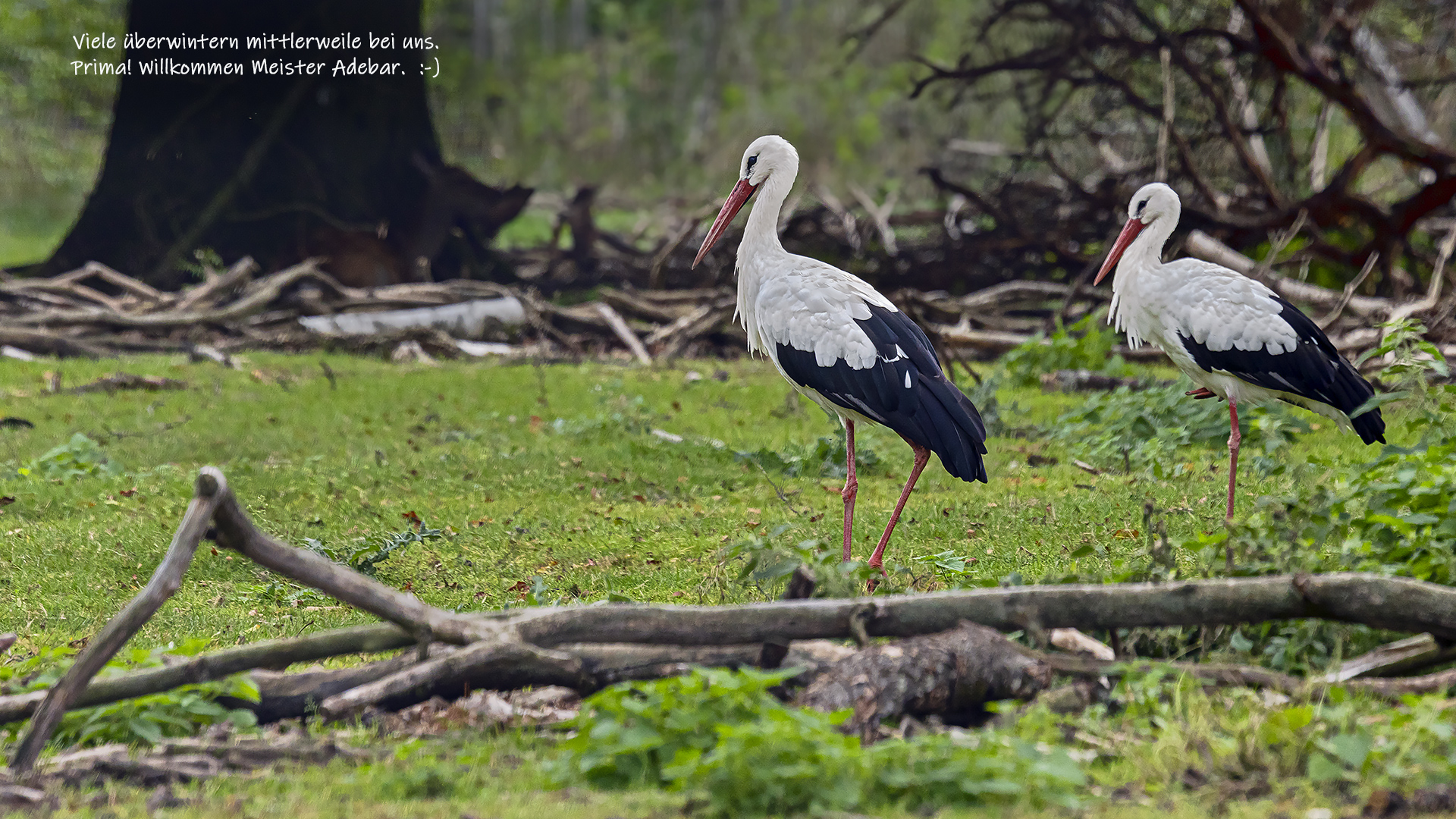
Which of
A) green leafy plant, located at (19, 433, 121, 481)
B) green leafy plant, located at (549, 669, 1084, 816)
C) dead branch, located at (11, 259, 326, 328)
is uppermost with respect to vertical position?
dead branch, located at (11, 259, 326, 328)

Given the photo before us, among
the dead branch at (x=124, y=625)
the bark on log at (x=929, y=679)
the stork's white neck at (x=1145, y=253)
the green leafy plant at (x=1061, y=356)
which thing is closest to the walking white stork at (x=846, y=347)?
the bark on log at (x=929, y=679)

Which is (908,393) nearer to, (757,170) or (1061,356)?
(757,170)

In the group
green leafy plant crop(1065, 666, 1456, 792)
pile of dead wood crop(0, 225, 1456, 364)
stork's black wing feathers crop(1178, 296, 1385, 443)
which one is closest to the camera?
green leafy plant crop(1065, 666, 1456, 792)

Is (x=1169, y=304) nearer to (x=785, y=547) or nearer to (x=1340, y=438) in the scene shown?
(x=1340, y=438)

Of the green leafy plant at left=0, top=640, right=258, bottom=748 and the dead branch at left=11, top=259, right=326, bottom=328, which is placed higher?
the dead branch at left=11, top=259, right=326, bottom=328

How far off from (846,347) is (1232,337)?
244cm

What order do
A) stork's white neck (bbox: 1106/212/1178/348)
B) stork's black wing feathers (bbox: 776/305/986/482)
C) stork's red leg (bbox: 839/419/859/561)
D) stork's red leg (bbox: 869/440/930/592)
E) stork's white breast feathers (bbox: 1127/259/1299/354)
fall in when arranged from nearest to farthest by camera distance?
stork's red leg (bbox: 869/440/930/592) → stork's black wing feathers (bbox: 776/305/986/482) → stork's red leg (bbox: 839/419/859/561) → stork's white breast feathers (bbox: 1127/259/1299/354) → stork's white neck (bbox: 1106/212/1178/348)

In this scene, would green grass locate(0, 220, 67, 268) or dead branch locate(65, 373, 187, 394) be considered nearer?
dead branch locate(65, 373, 187, 394)

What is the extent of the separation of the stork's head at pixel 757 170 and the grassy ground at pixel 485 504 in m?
1.57

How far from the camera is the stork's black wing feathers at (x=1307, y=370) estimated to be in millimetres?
6941

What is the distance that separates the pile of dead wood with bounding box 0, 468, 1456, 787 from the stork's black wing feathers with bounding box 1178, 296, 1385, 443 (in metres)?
3.41

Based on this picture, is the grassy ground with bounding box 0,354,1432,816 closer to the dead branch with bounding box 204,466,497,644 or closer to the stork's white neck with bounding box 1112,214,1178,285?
the dead branch with bounding box 204,466,497,644

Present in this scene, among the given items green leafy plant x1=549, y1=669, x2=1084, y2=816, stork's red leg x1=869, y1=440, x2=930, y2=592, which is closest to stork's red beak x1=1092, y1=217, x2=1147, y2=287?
stork's red leg x1=869, y1=440, x2=930, y2=592

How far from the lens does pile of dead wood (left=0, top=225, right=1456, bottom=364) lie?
42.8 feet
